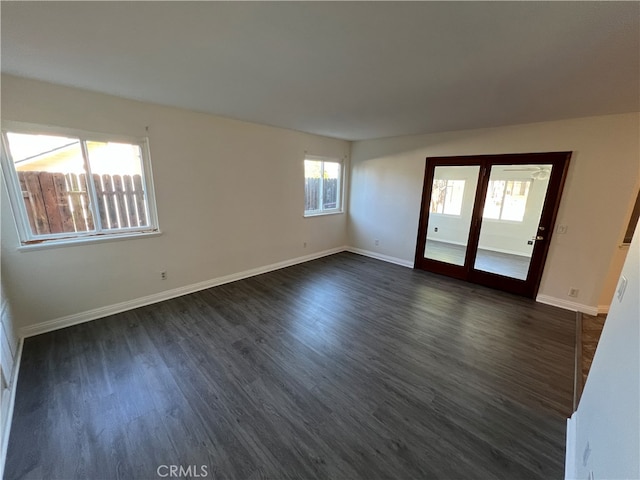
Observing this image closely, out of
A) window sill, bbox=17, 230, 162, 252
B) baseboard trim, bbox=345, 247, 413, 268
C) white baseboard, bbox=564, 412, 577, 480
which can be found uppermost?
window sill, bbox=17, 230, 162, 252

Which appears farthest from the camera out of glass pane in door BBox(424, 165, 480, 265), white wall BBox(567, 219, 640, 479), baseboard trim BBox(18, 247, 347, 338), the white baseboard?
glass pane in door BBox(424, 165, 480, 265)

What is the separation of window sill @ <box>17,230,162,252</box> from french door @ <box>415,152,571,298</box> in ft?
14.8

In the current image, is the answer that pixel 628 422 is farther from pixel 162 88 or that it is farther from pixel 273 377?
pixel 162 88

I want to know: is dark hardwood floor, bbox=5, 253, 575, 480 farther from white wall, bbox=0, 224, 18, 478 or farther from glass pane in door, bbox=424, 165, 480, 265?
glass pane in door, bbox=424, 165, 480, 265

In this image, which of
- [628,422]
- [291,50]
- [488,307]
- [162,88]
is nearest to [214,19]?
[291,50]

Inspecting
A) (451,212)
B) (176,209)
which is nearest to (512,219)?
(451,212)

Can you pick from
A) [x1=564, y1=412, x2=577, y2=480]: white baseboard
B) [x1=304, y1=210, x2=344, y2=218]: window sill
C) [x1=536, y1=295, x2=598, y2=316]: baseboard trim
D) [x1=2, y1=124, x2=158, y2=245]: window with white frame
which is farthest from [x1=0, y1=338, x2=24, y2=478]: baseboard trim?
[x1=536, y1=295, x2=598, y2=316]: baseboard trim

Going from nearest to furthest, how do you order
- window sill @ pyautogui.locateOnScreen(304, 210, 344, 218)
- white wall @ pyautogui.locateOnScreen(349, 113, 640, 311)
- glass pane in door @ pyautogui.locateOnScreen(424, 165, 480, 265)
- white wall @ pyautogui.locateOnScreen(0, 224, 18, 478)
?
1. white wall @ pyautogui.locateOnScreen(0, 224, 18, 478)
2. white wall @ pyautogui.locateOnScreen(349, 113, 640, 311)
3. glass pane in door @ pyautogui.locateOnScreen(424, 165, 480, 265)
4. window sill @ pyautogui.locateOnScreen(304, 210, 344, 218)

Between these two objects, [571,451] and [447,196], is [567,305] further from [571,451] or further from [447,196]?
[571,451]

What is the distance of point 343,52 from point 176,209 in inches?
112

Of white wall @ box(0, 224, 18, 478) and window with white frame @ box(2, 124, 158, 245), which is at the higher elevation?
window with white frame @ box(2, 124, 158, 245)

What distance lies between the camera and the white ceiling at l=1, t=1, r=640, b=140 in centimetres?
131

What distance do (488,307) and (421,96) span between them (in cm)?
291

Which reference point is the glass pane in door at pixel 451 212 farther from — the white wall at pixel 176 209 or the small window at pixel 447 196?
the white wall at pixel 176 209
